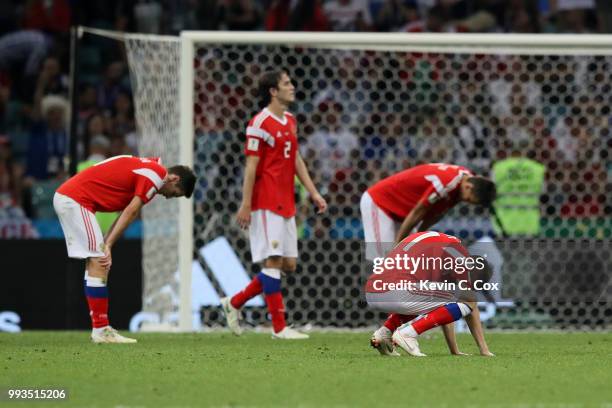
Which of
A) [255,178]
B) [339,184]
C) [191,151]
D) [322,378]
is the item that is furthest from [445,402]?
[339,184]

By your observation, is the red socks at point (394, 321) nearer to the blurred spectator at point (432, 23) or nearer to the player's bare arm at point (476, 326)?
the player's bare arm at point (476, 326)

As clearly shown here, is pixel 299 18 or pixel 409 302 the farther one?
pixel 299 18

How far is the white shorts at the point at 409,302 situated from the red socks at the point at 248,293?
2.61 metres

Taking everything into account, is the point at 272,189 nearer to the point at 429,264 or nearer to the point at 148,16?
the point at 429,264

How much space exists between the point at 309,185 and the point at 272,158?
0.38 meters

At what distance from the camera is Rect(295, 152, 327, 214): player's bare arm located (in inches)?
428

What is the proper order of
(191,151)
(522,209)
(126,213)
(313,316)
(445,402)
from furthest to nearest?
(522,209) → (313,316) → (191,151) → (126,213) → (445,402)

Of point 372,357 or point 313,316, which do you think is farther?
point 313,316

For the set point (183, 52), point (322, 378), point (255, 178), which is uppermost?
point (183, 52)

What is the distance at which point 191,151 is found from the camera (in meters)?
12.2

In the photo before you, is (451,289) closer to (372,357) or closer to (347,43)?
(372,357)

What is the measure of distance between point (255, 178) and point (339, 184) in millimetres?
2861

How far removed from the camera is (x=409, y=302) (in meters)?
8.65

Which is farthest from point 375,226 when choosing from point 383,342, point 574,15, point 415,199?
point 574,15
